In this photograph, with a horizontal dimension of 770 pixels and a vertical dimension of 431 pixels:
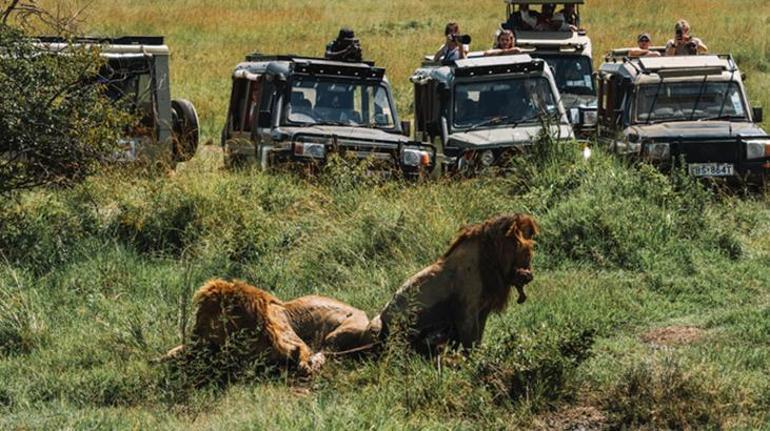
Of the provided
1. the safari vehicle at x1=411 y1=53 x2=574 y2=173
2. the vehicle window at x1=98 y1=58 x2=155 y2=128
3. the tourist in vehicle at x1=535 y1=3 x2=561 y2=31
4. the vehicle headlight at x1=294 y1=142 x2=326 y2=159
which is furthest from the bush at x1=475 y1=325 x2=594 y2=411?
the tourist in vehicle at x1=535 y1=3 x2=561 y2=31


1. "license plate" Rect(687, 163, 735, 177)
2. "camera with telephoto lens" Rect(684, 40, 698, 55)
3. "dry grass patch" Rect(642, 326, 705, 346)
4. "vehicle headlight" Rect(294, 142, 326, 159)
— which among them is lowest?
"license plate" Rect(687, 163, 735, 177)

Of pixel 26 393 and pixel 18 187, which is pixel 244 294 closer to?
pixel 26 393

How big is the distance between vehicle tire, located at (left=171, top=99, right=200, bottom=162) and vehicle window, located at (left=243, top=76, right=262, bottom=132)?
0.71 metres

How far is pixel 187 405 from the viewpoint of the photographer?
7.37 meters

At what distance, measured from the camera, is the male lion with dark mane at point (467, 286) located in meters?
7.31

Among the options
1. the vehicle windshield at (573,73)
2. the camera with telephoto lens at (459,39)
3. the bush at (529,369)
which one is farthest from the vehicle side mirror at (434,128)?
the bush at (529,369)

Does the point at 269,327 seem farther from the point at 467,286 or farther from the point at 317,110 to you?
the point at 317,110

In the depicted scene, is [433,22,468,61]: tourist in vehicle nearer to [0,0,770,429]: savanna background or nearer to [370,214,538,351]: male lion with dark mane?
[0,0,770,429]: savanna background

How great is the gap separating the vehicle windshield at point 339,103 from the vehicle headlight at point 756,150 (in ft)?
12.2

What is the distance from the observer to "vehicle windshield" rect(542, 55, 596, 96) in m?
20.0

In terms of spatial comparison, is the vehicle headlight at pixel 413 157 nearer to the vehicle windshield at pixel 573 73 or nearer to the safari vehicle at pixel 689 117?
the safari vehicle at pixel 689 117

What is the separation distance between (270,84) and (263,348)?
7.77 meters

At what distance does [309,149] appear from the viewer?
13.5m

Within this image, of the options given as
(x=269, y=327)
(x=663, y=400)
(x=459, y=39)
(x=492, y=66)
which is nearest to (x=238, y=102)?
(x=492, y=66)
